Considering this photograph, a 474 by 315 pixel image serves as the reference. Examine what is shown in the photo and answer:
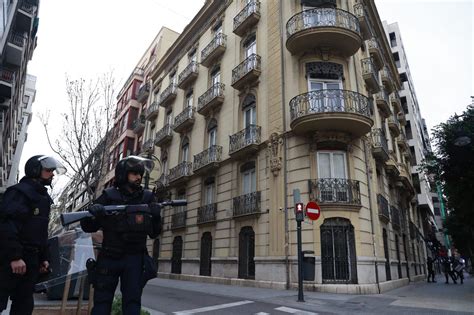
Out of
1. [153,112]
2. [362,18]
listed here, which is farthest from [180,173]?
[362,18]

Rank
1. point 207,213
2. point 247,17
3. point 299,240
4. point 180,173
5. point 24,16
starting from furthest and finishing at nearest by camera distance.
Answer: point 24,16 → point 180,173 → point 247,17 → point 207,213 → point 299,240

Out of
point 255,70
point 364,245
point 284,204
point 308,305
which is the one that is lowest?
point 308,305

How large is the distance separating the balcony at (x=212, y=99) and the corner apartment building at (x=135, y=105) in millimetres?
11701

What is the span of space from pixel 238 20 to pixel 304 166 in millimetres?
10095

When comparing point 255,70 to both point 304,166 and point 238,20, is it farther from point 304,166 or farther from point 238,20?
point 304,166

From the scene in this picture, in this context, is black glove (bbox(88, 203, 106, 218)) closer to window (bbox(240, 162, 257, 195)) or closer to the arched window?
the arched window

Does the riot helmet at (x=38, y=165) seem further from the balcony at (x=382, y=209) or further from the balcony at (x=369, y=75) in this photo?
the balcony at (x=369, y=75)

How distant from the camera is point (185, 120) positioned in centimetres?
2044

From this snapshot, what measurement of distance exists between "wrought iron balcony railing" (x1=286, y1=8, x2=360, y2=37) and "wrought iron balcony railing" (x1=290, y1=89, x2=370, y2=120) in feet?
9.45

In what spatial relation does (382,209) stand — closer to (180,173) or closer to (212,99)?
(212,99)

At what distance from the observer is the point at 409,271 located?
18891mm

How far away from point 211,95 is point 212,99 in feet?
2.96

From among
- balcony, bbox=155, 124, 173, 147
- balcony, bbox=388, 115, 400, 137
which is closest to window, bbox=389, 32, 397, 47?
balcony, bbox=388, 115, 400, 137

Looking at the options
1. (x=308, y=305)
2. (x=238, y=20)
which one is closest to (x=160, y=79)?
(x=238, y=20)
